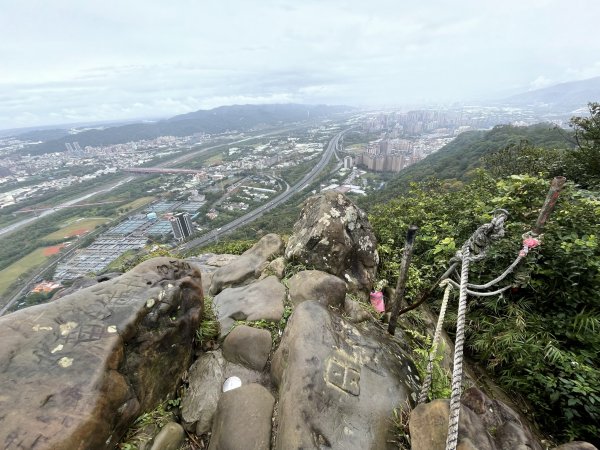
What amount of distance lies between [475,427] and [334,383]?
1.24m

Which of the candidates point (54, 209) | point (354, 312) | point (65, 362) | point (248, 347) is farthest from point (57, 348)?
point (54, 209)

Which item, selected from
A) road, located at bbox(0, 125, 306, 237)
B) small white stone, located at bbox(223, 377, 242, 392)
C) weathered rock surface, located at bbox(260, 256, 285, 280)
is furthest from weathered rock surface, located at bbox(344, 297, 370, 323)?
road, located at bbox(0, 125, 306, 237)

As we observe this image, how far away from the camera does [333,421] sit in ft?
8.46

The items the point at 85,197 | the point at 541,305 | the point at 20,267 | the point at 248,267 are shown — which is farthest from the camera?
the point at 85,197

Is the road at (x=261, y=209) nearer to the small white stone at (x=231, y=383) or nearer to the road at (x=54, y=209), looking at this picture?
the small white stone at (x=231, y=383)

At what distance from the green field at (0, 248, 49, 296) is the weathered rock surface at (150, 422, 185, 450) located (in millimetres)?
48646

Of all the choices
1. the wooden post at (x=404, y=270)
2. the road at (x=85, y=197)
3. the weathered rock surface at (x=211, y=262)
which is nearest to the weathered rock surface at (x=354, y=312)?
the wooden post at (x=404, y=270)

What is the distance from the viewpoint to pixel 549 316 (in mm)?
3830

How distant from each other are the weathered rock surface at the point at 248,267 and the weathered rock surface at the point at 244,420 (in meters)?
3.16

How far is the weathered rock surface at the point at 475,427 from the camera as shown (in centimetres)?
212

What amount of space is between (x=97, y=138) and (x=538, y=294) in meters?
215

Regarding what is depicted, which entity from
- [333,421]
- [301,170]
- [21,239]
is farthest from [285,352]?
[301,170]

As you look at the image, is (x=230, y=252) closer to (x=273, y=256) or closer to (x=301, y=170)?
(x=273, y=256)

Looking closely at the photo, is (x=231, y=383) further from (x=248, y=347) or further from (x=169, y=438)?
(x=169, y=438)
